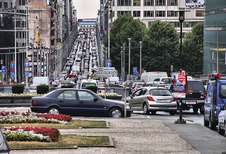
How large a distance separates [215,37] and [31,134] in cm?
6592

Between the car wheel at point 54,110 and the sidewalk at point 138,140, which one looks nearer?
the sidewalk at point 138,140

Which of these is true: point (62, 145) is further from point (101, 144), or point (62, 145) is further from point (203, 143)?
point (203, 143)

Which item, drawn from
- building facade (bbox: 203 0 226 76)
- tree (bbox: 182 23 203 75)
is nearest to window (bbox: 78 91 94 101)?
building facade (bbox: 203 0 226 76)

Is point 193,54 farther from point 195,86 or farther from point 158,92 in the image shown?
A: point 158,92

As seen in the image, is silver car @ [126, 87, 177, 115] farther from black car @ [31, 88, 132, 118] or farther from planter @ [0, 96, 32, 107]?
planter @ [0, 96, 32, 107]

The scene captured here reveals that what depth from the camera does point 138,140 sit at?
1519cm

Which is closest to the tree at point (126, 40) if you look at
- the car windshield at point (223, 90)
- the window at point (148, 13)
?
the window at point (148, 13)

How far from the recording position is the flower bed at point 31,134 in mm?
13633

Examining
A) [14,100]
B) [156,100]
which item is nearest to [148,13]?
[14,100]

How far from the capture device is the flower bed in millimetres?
13633

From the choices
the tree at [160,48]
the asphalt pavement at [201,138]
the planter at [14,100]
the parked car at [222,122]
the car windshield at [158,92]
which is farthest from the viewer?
the tree at [160,48]

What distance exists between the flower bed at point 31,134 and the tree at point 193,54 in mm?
73915

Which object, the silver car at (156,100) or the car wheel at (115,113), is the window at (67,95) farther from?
the silver car at (156,100)

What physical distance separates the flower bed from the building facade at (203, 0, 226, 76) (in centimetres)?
5625
